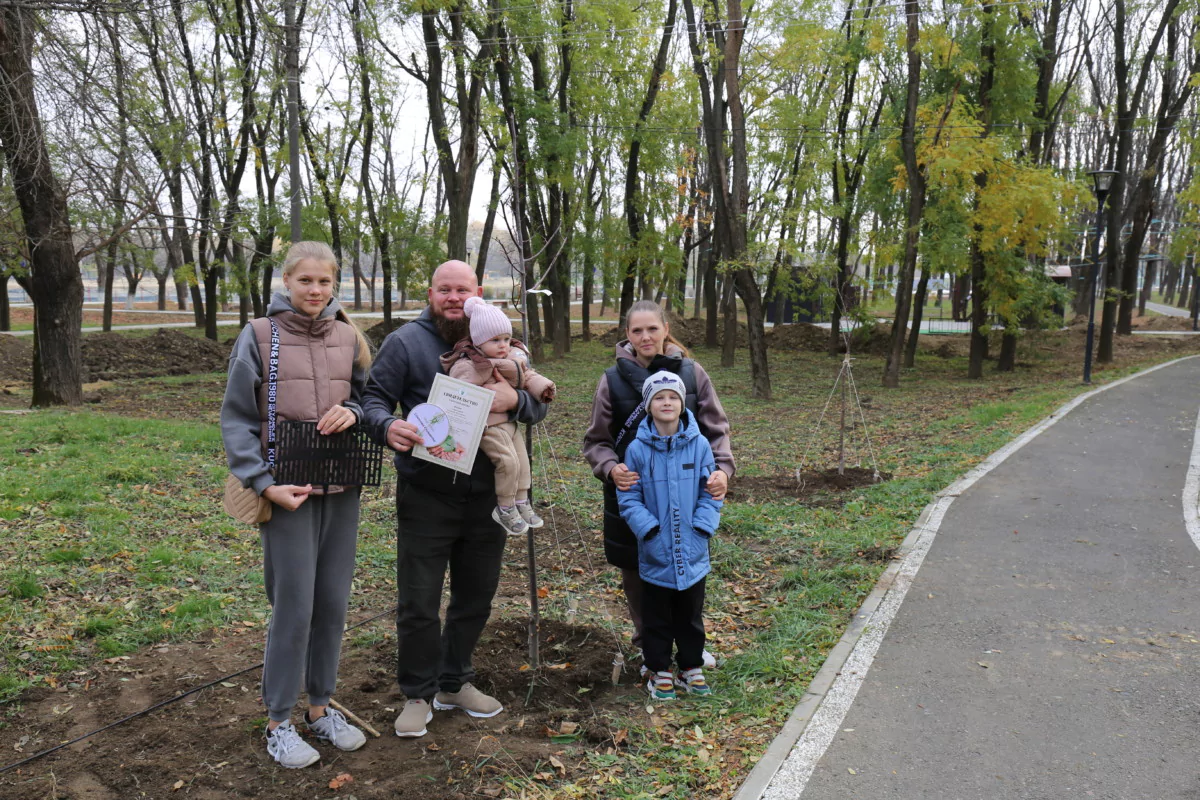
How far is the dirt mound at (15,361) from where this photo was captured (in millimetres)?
18188

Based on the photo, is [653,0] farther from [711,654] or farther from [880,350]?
[711,654]

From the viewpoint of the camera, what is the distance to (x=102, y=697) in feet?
13.7

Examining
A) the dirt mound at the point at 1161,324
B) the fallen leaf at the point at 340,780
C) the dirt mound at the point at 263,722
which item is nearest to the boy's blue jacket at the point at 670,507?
the dirt mound at the point at 263,722

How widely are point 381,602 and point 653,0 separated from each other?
887 inches

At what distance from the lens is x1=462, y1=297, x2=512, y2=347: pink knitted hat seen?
3.56 metres

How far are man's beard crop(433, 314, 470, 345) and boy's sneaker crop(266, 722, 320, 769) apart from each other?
176 cm

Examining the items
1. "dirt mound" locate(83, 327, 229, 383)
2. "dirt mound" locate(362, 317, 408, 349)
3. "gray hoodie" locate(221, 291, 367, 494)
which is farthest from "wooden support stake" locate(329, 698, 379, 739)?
"dirt mound" locate(362, 317, 408, 349)

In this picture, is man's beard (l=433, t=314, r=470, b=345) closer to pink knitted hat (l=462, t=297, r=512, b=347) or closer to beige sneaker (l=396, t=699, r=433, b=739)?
pink knitted hat (l=462, t=297, r=512, b=347)

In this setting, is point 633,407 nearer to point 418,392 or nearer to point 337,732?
point 418,392

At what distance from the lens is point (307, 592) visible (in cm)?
348

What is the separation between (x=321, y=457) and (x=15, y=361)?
20637 millimetres

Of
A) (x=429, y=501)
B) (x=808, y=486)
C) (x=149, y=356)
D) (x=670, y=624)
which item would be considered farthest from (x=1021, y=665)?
(x=149, y=356)

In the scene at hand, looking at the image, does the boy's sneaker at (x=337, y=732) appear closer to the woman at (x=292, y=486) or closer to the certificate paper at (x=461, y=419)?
the woman at (x=292, y=486)

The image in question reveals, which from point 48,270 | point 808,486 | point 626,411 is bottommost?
point 808,486
